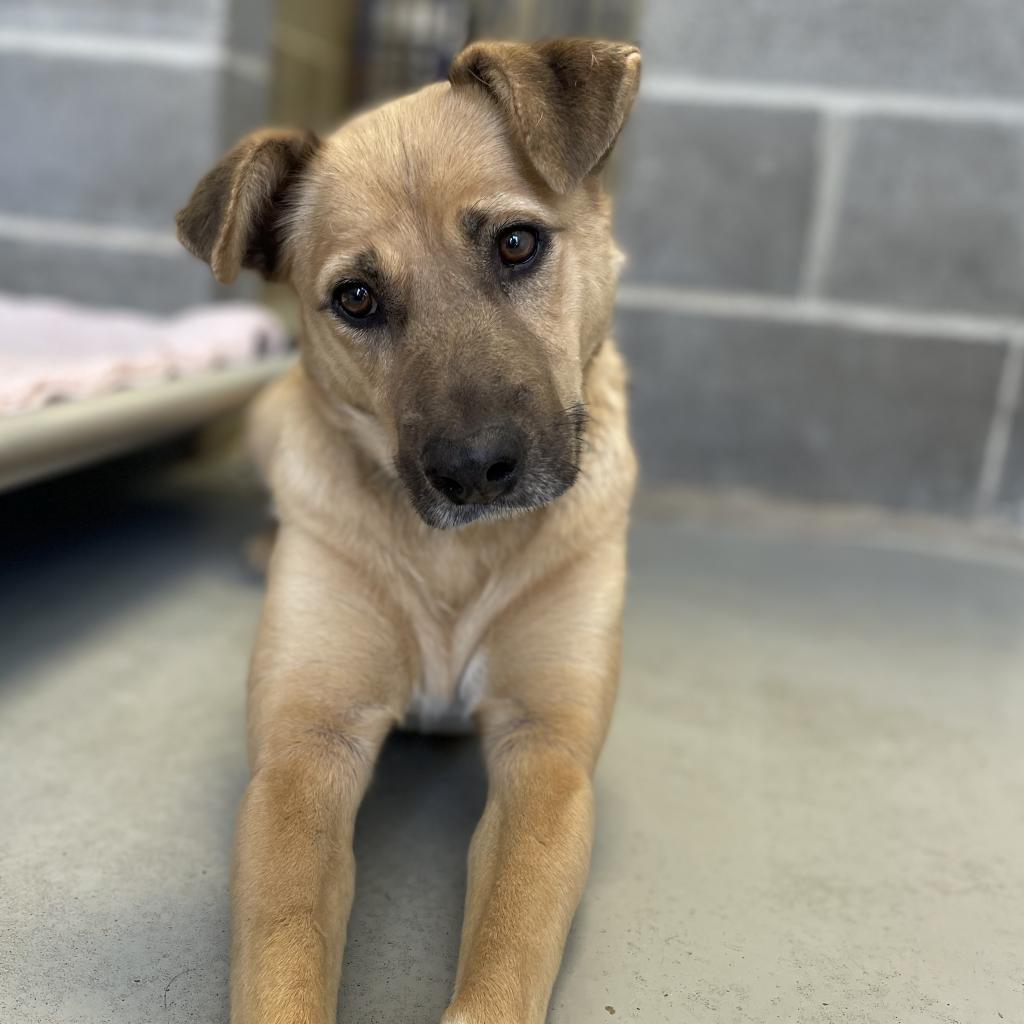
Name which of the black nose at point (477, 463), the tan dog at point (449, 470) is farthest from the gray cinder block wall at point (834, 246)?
the black nose at point (477, 463)

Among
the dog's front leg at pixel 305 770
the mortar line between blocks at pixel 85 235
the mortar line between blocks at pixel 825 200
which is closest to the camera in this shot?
the dog's front leg at pixel 305 770

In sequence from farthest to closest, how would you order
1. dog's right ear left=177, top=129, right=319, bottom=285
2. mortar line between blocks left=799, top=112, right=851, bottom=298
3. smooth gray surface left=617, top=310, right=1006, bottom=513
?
smooth gray surface left=617, top=310, right=1006, bottom=513, mortar line between blocks left=799, top=112, right=851, bottom=298, dog's right ear left=177, top=129, right=319, bottom=285

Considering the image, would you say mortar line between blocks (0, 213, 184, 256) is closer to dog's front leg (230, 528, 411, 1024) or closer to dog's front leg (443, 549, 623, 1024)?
dog's front leg (230, 528, 411, 1024)

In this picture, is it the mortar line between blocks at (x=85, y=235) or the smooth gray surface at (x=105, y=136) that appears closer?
the smooth gray surface at (x=105, y=136)

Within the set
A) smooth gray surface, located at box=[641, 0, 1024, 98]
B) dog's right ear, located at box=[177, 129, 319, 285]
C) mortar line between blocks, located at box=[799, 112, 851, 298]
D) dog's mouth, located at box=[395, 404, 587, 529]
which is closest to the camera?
dog's mouth, located at box=[395, 404, 587, 529]

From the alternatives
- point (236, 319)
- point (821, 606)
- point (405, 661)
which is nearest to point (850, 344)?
point (821, 606)

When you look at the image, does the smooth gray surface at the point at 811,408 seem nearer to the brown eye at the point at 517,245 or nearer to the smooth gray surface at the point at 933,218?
the smooth gray surface at the point at 933,218

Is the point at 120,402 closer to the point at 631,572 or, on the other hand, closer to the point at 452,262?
the point at 452,262

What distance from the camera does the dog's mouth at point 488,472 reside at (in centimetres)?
137

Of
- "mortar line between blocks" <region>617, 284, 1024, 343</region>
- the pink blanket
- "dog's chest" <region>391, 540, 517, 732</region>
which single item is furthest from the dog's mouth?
"mortar line between blocks" <region>617, 284, 1024, 343</region>

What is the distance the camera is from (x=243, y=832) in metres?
1.33

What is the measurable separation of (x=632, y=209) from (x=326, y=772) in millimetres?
2554

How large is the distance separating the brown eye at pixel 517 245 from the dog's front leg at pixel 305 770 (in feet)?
1.93

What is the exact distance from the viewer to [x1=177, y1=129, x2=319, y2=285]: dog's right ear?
64.7 inches
